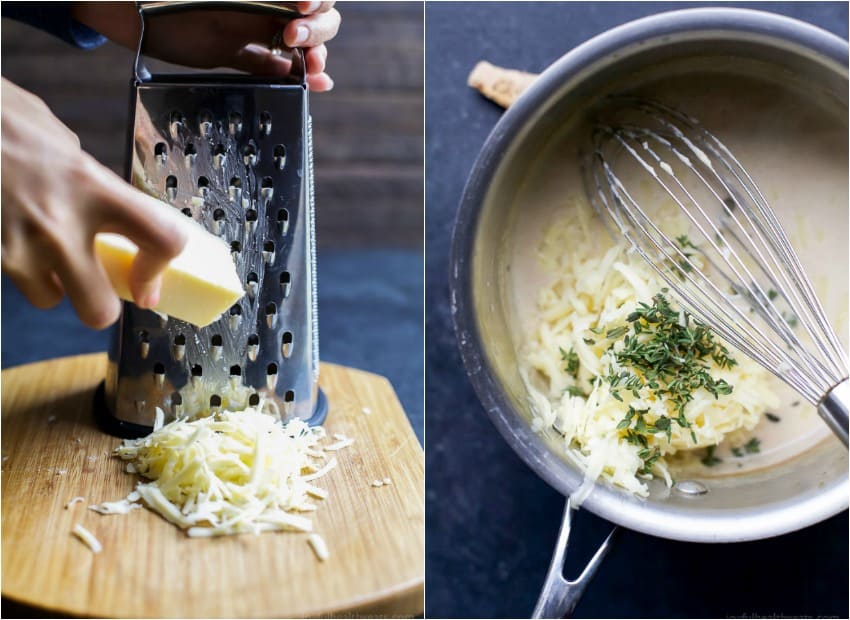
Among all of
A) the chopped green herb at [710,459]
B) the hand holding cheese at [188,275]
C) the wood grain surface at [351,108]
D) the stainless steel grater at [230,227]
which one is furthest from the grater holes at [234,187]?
the wood grain surface at [351,108]

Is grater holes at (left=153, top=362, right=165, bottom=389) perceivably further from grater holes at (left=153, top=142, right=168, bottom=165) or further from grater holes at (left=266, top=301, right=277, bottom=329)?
grater holes at (left=153, top=142, right=168, bottom=165)

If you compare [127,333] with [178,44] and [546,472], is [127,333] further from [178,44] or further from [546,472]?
[546,472]

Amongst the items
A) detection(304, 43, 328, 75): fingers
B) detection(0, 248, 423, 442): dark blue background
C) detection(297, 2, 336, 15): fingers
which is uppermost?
detection(297, 2, 336, 15): fingers

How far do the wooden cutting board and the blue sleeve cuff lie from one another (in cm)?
53

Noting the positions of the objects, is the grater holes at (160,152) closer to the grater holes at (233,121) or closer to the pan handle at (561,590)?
the grater holes at (233,121)

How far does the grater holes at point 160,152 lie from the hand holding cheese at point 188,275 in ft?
0.44

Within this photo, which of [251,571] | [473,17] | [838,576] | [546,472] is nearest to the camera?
[251,571]

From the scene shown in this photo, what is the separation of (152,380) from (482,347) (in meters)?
0.40

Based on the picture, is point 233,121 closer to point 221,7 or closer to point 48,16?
point 221,7

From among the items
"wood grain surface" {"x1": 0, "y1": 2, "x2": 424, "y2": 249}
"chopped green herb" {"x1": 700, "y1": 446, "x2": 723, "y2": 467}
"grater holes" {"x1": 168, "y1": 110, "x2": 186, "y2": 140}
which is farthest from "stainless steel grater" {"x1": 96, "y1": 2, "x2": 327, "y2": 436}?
"wood grain surface" {"x1": 0, "y1": 2, "x2": 424, "y2": 249}

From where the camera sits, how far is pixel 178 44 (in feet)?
3.28

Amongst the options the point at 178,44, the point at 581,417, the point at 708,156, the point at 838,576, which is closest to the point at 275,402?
the point at 581,417

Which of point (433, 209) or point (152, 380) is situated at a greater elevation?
point (433, 209)

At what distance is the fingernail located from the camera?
0.91m
